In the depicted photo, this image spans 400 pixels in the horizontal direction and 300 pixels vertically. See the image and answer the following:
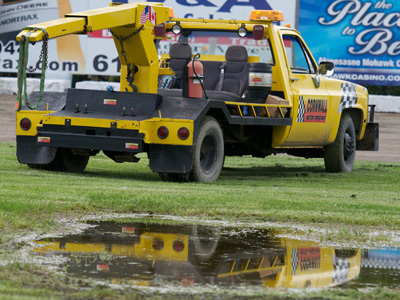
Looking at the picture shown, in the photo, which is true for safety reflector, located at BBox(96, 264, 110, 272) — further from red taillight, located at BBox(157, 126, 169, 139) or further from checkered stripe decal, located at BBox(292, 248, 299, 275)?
red taillight, located at BBox(157, 126, 169, 139)

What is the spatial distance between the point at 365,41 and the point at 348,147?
39.6ft

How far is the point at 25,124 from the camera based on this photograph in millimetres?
12672

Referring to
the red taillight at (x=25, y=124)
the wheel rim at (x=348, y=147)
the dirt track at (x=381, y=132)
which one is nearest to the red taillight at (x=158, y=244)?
the red taillight at (x=25, y=124)

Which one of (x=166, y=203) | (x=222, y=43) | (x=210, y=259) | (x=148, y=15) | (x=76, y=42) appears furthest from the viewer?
(x=76, y=42)

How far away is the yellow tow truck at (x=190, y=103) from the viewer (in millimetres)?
11805

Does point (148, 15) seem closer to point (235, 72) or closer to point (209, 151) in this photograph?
point (235, 72)

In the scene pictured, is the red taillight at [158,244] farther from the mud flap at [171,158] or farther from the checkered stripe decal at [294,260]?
the mud flap at [171,158]

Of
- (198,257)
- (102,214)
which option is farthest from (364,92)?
(198,257)

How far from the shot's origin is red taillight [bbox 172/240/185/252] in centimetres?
725

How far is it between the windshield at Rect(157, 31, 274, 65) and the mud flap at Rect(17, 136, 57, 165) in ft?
8.75

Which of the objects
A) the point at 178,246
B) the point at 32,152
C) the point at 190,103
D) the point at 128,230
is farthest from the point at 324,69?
the point at 178,246

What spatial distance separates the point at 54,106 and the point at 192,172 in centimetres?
212

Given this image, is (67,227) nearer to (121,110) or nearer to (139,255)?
(139,255)

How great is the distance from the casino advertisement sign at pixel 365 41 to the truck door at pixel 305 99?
12612 mm
